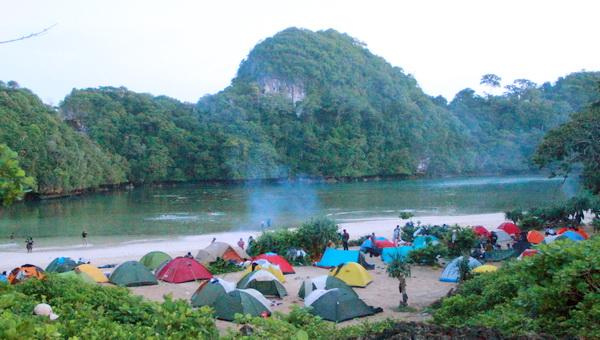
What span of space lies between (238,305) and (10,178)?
664cm

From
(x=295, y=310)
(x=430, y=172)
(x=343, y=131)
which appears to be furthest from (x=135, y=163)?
Answer: (x=295, y=310)

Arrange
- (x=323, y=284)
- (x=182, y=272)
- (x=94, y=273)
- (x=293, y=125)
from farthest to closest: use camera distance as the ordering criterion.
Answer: (x=293, y=125), (x=182, y=272), (x=94, y=273), (x=323, y=284)

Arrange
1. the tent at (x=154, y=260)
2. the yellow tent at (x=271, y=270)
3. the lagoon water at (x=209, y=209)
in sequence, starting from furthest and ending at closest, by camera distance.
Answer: the lagoon water at (x=209, y=209) → the tent at (x=154, y=260) → the yellow tent at (x=271, y=270)

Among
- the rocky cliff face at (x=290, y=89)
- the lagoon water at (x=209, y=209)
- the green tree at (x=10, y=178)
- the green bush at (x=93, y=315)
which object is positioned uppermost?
the rocky cliff face at (x=290, y=89)

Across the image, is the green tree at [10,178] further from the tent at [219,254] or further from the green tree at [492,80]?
the green tree at [492,80]

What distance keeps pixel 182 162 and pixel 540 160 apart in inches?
2399

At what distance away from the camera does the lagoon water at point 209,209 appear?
103 ft

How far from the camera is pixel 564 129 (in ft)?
63.0

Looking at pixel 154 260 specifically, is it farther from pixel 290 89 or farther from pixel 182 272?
pixel 290 89

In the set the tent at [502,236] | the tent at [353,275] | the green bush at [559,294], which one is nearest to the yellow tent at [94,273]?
the tent at [353,275]

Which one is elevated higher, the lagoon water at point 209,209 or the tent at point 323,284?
the tent at point 323,284

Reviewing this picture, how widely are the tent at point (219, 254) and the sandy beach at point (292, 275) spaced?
1553mm

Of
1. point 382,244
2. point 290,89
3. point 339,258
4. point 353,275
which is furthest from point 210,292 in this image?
point 290,89

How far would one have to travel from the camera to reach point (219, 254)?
1730cm
